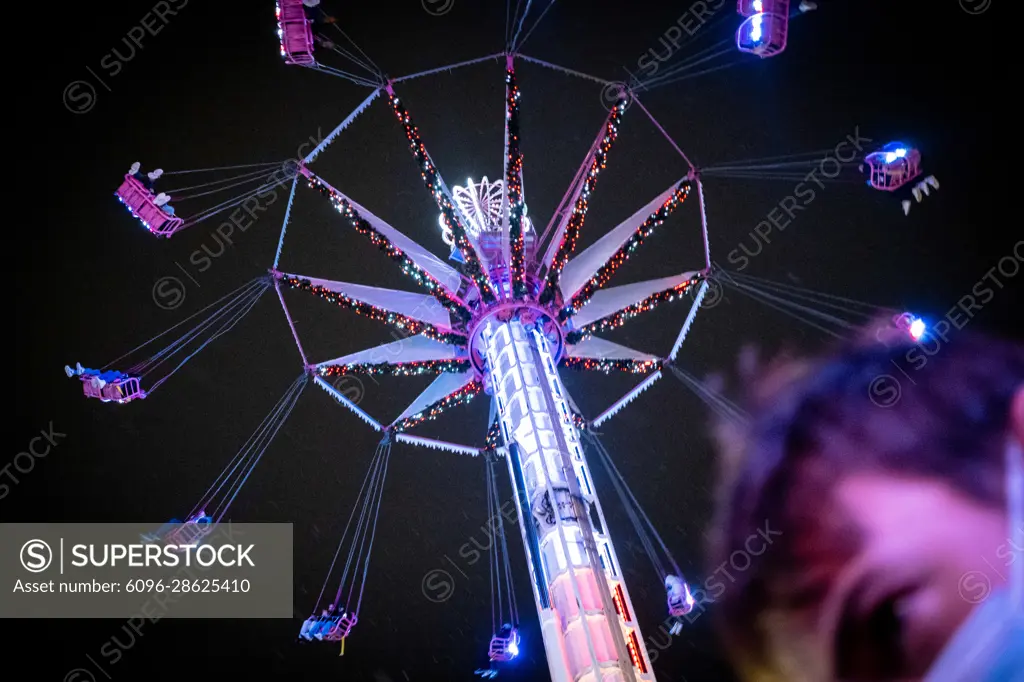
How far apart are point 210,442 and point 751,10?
464 inches

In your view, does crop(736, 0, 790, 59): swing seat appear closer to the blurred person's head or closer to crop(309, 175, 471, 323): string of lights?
crop(309, 175, 471, 323): string of lights

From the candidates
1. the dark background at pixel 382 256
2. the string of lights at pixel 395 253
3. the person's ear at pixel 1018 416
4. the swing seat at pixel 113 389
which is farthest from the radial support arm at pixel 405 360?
the person's ear at pixel 1018 416

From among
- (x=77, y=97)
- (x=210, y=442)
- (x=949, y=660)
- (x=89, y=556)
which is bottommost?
(x=949, y=660)

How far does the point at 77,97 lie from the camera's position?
1211cm

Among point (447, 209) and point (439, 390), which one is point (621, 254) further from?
point (439, 390)

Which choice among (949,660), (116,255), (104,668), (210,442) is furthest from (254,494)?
(949,660)

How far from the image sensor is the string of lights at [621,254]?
1105 cm

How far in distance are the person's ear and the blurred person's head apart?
0.06ft

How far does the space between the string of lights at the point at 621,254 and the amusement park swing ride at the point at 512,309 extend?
0.07 ft

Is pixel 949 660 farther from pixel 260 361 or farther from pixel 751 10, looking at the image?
pixel 260 361

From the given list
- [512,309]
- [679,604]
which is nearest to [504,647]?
[679,604]

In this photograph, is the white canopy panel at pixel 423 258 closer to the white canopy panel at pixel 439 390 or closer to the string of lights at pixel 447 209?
the string of lights at pixel 447 209

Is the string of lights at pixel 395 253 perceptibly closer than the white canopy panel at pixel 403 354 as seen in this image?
Yes

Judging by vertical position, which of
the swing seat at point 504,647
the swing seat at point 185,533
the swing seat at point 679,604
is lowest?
the swing seat at point 679,604
